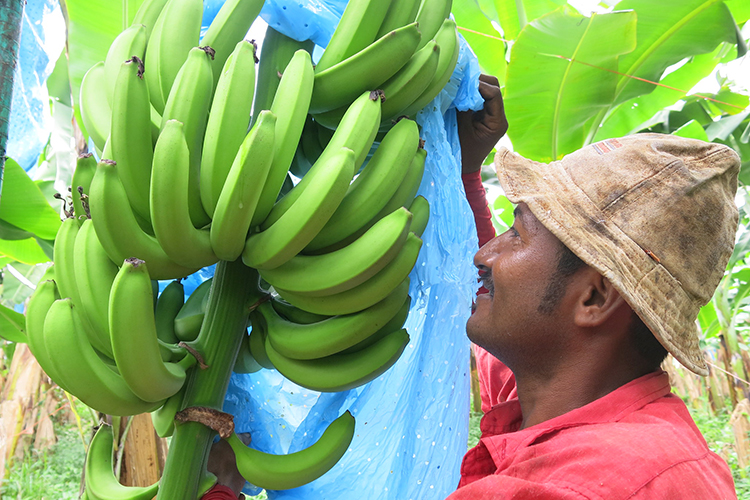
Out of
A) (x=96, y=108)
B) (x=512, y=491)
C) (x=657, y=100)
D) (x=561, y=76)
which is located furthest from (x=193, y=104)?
(x=657, y=100)

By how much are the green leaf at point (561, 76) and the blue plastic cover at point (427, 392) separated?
861 mm

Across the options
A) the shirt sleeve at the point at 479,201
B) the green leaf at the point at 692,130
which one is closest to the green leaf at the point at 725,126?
the green leaf at the point at 692,130

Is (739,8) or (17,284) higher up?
(739,8)

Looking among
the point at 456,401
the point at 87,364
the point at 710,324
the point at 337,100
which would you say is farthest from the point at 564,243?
the point at 710,324

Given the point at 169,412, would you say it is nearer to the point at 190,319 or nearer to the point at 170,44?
the point at 190,319

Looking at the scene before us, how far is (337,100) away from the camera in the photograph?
84cm

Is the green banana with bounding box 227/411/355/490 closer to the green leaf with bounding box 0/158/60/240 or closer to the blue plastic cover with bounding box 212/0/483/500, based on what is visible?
the blue plastic cover with bounding box 212/0/483/500

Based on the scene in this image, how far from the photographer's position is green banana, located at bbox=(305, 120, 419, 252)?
812 millimetres

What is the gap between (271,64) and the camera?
888 millimetres

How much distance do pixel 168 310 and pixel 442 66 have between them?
1.92 feet

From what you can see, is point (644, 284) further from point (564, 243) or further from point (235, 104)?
point (235, 104)

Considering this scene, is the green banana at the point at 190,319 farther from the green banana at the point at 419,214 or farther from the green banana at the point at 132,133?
the green banana at the point at 419,214

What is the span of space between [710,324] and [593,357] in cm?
337

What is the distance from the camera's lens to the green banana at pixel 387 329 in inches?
35.1
